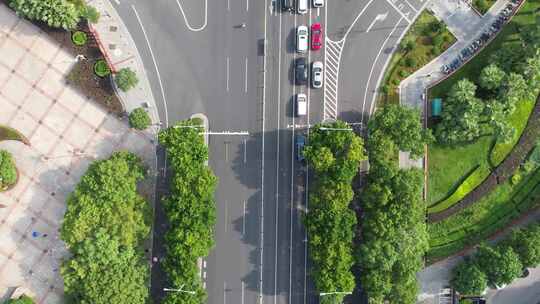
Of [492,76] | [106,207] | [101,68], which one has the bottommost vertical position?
[106,207]

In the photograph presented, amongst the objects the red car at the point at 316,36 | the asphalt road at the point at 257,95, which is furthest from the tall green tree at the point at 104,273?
the red car at the point at 316,36

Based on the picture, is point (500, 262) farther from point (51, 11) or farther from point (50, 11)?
point (50, 11)

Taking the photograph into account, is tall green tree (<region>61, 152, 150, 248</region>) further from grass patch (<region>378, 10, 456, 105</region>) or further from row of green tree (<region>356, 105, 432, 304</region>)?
grass patch (<region>378, 10, 456, 105</region>)

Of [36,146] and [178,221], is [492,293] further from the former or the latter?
[36,146]

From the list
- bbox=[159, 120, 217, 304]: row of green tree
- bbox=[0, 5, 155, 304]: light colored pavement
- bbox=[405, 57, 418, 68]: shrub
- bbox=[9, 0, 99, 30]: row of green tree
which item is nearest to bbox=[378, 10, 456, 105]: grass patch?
bbox=[405, 57, 418, 68]: shrub

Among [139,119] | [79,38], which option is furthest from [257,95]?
[79,38]

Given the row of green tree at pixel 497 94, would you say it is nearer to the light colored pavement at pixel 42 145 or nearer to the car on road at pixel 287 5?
the car on road at pixel 287 5
